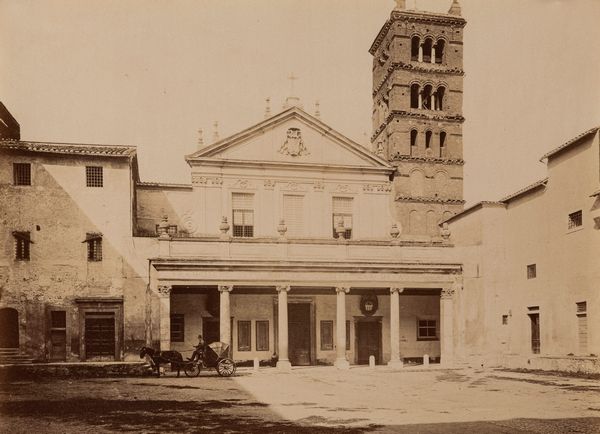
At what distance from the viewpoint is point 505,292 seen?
97.7 ft

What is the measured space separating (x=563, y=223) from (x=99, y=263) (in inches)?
735

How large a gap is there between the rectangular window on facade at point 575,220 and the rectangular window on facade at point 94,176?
62.2 feet

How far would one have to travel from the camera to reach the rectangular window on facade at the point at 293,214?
33281mm

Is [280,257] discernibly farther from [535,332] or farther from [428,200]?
[428,200]

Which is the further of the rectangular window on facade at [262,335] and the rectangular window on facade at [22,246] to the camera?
the rectangular window on facade at [262,335]

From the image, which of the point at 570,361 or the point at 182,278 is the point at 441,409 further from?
the point at 182,278

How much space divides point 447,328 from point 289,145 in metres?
11.5

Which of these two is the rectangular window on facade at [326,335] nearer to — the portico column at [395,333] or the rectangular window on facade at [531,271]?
the portico column at [395,333]

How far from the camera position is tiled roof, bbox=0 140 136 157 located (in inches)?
1117

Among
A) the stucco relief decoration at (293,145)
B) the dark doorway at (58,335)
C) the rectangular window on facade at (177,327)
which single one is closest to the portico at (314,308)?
the rectangular window on facade at (177,327)

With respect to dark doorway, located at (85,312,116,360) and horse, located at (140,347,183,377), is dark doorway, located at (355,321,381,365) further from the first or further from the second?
dark doorway, located at (85,312,116,360)

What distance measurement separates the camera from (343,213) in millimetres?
34375

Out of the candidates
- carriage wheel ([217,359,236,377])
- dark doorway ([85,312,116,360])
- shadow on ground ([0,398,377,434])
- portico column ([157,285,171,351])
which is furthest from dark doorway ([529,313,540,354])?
dark doorway ([85,312,116,360])

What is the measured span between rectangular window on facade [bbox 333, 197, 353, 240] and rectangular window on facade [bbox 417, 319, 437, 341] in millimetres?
5668
